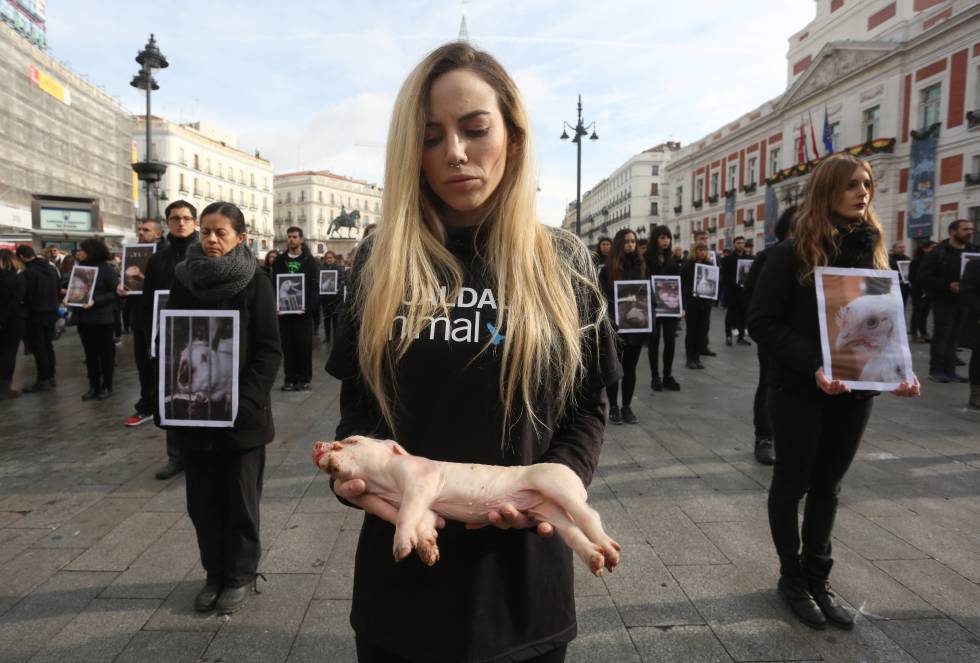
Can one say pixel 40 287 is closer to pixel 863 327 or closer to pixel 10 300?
pixel 10 300

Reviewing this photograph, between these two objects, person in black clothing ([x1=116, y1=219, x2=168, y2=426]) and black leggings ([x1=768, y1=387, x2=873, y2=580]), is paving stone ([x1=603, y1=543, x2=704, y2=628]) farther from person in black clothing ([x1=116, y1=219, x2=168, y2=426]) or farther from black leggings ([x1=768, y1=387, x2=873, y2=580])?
person in black clothing ([x1=116, y1=219, x2=168, y2=426])

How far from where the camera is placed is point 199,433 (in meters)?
2.99

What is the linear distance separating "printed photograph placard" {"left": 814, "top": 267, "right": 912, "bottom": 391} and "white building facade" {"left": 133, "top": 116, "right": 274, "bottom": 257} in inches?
2330

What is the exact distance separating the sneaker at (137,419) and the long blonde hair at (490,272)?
600 centimetres

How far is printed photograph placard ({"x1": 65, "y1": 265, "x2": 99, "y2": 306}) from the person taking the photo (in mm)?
7250

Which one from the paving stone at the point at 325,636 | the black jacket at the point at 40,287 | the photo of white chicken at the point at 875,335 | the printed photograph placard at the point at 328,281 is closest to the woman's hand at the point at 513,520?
the paving stone at the point at 325,636

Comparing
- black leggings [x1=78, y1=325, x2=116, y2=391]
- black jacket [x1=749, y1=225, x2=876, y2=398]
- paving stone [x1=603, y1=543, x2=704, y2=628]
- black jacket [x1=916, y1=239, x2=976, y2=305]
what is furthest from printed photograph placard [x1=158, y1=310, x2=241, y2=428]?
black jacket [x1=916, y1=239, x2=976, y2=305]

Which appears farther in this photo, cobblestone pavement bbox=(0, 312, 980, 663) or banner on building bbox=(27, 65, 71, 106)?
banner on building bbox=(27, 65, 71, 106)

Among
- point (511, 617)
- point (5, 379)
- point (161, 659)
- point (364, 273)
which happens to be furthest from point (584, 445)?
point (5, 379)

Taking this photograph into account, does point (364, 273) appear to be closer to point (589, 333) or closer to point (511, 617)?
point (589, 333)

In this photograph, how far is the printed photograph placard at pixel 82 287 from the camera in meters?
7.25

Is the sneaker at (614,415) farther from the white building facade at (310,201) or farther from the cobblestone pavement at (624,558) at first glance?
the white building facade at (310,201)

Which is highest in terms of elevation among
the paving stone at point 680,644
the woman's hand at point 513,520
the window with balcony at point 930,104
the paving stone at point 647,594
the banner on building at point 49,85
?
the banner on building at point 49,85

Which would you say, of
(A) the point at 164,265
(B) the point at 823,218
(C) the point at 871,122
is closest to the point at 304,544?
(A) the point at 164,265
